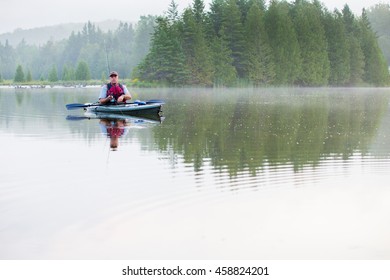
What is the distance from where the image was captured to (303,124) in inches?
961

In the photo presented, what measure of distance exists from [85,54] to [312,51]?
2619 inches

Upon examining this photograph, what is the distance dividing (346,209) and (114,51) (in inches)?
5261

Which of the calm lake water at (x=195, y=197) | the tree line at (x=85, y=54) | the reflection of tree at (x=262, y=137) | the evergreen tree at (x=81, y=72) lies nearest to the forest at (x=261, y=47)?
the evergreen tree at (x=81, y=72)

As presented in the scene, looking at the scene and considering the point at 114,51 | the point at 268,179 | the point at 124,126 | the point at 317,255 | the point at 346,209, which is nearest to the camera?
the point at 317,255

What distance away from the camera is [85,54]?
14450 centimetres

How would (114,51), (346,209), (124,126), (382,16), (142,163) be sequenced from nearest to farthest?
(346,209) → (142,163) → (124,126) → (382,16) → (114,51)

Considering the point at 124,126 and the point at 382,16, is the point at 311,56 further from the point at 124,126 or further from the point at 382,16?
the point at 124,126

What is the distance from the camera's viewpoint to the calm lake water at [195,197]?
838 centimetres

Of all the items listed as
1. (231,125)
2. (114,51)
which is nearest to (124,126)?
(231,125)

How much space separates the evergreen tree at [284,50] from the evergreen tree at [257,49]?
3.79 feet

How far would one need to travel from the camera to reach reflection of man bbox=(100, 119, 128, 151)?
18.4 metres

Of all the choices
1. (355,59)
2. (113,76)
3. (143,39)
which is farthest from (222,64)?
(113,76)

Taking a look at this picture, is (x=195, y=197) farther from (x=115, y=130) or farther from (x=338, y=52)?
(x=338, y=52)

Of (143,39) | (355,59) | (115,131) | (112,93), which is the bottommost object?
(115,131)
